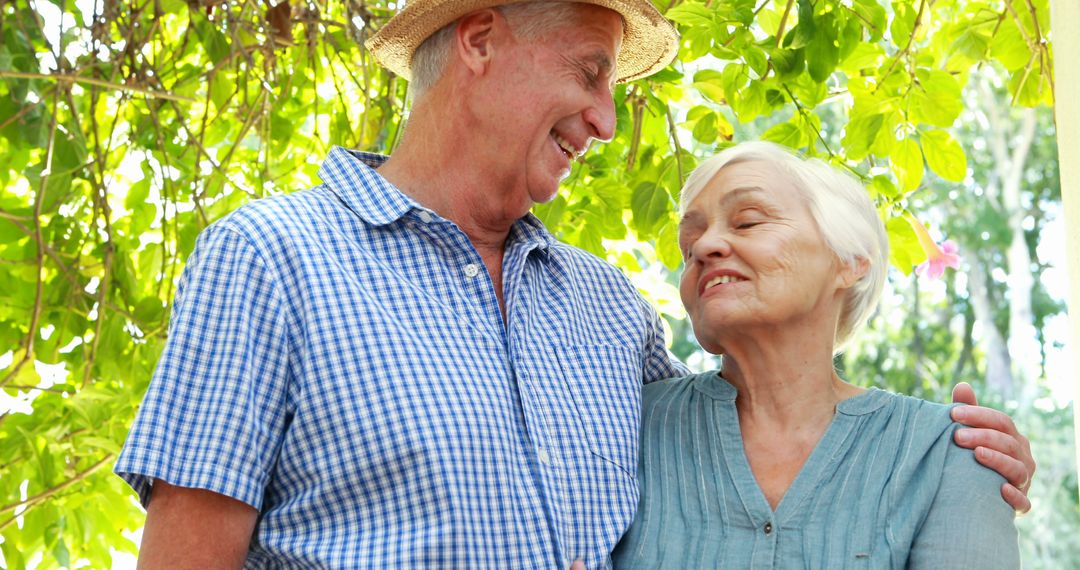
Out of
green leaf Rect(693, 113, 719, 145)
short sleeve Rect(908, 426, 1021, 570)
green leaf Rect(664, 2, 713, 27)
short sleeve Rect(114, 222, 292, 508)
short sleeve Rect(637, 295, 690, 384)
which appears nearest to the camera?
short sleeve Rect(114, 222, 292, 508)

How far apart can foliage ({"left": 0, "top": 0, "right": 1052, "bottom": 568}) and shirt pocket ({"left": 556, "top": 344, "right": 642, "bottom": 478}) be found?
69 cm

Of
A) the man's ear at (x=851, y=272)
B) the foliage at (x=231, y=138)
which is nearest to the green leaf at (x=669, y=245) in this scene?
the foliage at (x=231, y=138)

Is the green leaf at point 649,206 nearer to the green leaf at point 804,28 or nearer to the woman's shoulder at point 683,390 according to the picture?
the green leaf at point 804,28

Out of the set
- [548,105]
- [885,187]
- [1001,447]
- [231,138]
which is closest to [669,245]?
[885,187]

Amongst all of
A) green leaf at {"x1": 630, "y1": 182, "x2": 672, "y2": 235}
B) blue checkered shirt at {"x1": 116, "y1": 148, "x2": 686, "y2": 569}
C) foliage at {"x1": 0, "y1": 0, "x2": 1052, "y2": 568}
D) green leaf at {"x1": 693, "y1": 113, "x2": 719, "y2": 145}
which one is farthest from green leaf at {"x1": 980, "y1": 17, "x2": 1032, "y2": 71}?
blue checkered shirt at {"x1": 116, "y1": 148, "x2": 686, "y2": 569}

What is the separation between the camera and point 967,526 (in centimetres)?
159

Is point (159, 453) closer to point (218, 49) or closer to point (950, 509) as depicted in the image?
point (950, 509)

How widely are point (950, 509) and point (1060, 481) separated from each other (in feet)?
47.2

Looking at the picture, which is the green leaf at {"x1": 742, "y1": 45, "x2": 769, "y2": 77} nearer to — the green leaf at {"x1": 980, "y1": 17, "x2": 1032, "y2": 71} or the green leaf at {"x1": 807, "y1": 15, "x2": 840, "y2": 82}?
the green leaf at {"x1": 807, "y1": 15, "x2": 840, "y2": 82}

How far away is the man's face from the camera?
6.18 ft

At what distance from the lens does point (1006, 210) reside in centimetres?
1691

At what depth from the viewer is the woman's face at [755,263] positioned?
1.82 meters

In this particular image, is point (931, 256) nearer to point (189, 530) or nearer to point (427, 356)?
point (427, 356)

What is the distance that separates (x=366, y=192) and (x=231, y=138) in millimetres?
1968
